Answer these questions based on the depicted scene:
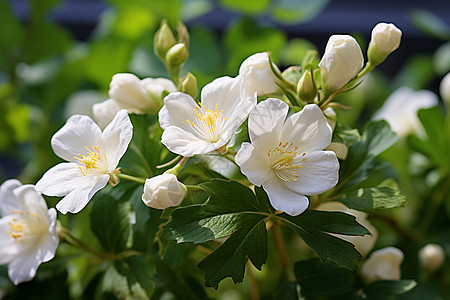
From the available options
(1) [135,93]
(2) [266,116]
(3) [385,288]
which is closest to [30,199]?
(1) [135,93]

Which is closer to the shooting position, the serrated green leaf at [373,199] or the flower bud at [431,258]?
the serrated green leaf at [373,199]

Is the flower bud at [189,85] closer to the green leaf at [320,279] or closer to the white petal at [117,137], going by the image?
the white petal at [117,137]

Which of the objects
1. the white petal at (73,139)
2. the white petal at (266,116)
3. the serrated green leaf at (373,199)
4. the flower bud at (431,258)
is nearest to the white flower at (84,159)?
the white petal at (73,139)

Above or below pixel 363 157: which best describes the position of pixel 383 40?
above

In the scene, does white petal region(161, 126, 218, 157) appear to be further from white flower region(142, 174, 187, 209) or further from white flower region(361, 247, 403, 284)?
white flower region(361, 247, 403, 284)

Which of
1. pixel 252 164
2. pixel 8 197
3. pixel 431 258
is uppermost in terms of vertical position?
pixel 252 164

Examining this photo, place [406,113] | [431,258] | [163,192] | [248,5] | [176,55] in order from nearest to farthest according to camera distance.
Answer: [163,192]
[176,55]
[431,258]
[406,113]
[248,5]

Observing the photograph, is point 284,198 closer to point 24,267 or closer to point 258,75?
point 258,75
